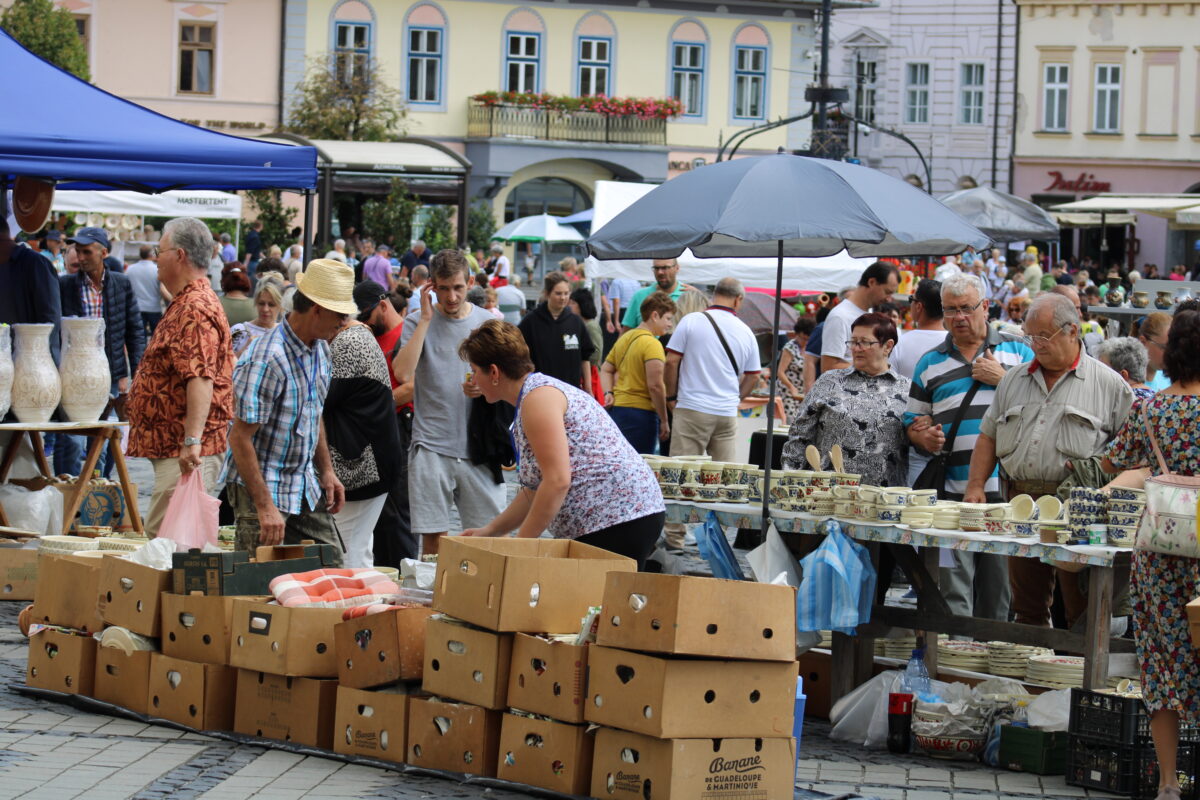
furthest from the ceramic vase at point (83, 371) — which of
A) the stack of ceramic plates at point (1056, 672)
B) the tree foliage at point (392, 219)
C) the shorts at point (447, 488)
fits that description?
the tree foliage at point (392, 219)

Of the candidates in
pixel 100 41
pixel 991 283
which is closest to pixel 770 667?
pixel 991 283

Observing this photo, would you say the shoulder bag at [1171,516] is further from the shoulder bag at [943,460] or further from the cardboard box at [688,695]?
the shoulder bag at [943,460]

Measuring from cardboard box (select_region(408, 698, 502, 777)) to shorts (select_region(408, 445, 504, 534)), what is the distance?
2.83 meters

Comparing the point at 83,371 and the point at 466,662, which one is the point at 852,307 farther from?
the point at 466,662

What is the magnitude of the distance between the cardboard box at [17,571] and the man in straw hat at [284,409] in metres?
2.26

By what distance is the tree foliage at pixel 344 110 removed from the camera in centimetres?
4059

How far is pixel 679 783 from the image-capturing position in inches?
212

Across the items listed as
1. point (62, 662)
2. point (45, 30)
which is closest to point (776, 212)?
point (62, 662)

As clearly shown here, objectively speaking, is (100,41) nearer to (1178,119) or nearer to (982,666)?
(1178,119)

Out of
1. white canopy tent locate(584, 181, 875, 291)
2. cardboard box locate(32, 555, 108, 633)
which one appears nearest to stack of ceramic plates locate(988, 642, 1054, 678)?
cardboard box locate(32, 555, 108, 633)

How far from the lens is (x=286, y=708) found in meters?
6.41

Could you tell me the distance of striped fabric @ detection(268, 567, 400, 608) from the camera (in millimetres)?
6453

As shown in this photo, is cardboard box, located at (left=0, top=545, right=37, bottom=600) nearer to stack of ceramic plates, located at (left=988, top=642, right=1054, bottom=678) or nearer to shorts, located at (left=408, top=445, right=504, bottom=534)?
shorts, located at (left=408, top=445, right=504, bottom=534)

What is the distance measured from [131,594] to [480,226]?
3537cm
